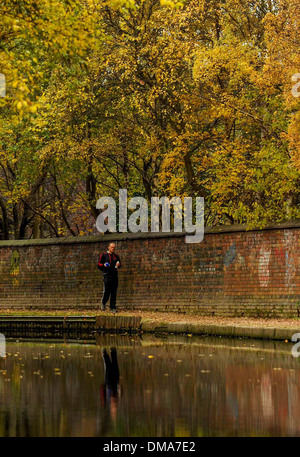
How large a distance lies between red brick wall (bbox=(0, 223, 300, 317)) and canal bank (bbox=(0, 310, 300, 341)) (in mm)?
796

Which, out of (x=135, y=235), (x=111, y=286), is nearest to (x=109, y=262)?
(x=111, y=286)

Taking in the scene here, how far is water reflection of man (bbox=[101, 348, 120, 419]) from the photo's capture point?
8.56 metres

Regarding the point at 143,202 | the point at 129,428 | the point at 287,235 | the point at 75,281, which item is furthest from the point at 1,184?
the point at 129,428

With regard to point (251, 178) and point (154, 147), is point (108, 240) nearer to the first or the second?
point (154, 147)

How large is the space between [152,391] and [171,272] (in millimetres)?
12688

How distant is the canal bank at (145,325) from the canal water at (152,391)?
122 centimetres

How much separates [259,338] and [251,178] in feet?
18.9

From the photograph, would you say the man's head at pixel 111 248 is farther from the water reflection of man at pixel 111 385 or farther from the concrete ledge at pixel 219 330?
the water reflection of man at pixel 111 385

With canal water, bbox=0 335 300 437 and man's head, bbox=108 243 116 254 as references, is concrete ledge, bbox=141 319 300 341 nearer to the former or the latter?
canal water, bbox=0 335 300 437

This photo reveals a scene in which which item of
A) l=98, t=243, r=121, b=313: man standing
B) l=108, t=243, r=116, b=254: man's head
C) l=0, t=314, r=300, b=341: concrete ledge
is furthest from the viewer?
l=98, t=243, r=121, b=313: man standing

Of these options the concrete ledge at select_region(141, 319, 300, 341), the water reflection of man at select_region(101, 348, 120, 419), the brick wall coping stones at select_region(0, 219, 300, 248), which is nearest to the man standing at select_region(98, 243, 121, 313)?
the brick wall coping stones at select_region(0, 219, 300, 248)

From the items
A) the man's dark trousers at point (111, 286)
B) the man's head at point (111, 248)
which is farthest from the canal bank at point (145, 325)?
the man's head at point (111, 248)

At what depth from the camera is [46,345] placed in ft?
54.8

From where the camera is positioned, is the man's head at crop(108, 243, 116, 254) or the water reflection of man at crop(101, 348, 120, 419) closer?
the water reflection of man at crop(101, 348, 120, 419)
